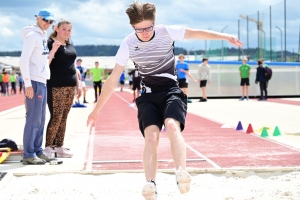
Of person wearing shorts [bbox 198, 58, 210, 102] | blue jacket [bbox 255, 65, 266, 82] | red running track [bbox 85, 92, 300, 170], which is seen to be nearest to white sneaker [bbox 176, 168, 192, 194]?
red running track [bbox 85, 92, 300, 170]

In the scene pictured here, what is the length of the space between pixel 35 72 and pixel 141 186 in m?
2.40

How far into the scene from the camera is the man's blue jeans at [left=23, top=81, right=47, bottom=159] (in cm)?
726

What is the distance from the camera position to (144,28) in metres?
4.95

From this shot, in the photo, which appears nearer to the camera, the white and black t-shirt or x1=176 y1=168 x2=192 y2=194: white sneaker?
x1=176 y1=168 x2=192 y2=194: white sneaker

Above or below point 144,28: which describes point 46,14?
above

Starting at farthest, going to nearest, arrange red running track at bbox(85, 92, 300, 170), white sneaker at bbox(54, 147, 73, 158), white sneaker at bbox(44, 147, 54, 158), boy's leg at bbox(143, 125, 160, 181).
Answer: white sneaker at bbox(54, 147, 73, 158)
white sneaker at bbox(44, 147, 54, 158)
red running track at bbox(85, 92, 300, 170)
boy's leg at bbox(143, 125, 160, 181)

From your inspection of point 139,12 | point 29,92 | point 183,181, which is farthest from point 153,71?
point 29,92

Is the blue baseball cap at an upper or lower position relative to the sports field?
upper

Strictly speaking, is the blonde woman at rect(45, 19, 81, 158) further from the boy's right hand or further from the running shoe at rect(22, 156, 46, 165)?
the boy's right hand

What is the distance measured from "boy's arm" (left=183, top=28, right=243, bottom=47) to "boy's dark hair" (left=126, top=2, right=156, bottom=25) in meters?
0.43

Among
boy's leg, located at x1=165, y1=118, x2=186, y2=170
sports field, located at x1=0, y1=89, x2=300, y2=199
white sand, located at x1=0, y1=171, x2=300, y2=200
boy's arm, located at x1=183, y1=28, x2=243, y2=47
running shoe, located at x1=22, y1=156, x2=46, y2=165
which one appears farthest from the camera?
running shoe, located at x1=22, y1=156, x2=46, y2=165

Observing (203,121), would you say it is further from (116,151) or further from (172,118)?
(172,118)

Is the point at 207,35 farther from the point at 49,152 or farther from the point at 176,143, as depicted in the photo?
the point at 49,152

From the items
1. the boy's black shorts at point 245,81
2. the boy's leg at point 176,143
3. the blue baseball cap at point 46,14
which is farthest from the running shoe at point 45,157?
the boy's black shorts at point 245,81
